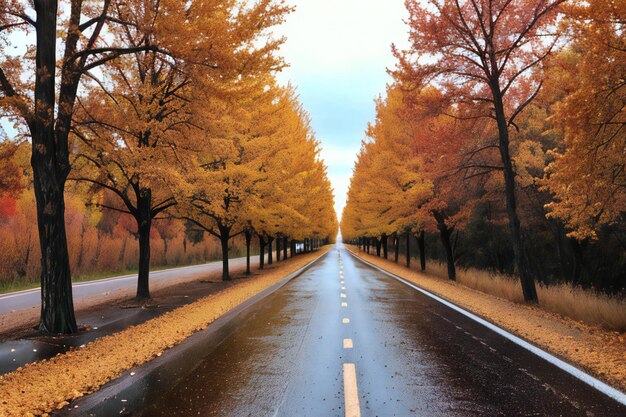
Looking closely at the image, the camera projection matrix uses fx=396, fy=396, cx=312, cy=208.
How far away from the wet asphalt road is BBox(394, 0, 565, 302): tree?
6344 mm

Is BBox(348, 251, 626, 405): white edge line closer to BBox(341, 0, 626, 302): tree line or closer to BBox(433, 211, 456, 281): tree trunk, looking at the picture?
BBox(341, 0, 626, 302): tree line

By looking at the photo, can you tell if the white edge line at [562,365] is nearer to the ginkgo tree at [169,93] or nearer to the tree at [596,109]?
the tree at [596,109]

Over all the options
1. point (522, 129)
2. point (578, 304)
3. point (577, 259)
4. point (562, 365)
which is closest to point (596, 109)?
point (562, 365)

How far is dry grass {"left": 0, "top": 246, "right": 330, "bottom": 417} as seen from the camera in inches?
159

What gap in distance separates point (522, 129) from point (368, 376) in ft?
52.0

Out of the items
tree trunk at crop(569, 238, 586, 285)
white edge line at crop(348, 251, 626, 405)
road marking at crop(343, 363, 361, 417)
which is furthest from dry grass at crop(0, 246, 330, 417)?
tree trunk at crop(569, 238, 586, 285)

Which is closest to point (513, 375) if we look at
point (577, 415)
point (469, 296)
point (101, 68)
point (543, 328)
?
point (577, 415)

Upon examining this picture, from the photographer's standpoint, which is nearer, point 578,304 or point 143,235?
point 578,304

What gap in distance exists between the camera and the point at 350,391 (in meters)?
4.11

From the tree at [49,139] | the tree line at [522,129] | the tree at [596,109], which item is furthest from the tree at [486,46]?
the tree at [49,139]

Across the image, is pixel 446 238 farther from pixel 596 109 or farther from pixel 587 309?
pixel 596 109

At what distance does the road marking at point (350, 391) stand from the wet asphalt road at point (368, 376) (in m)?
0.03

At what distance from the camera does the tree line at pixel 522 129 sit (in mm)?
6625

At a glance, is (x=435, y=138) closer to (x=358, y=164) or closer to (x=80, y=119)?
(x=80, y=119)
